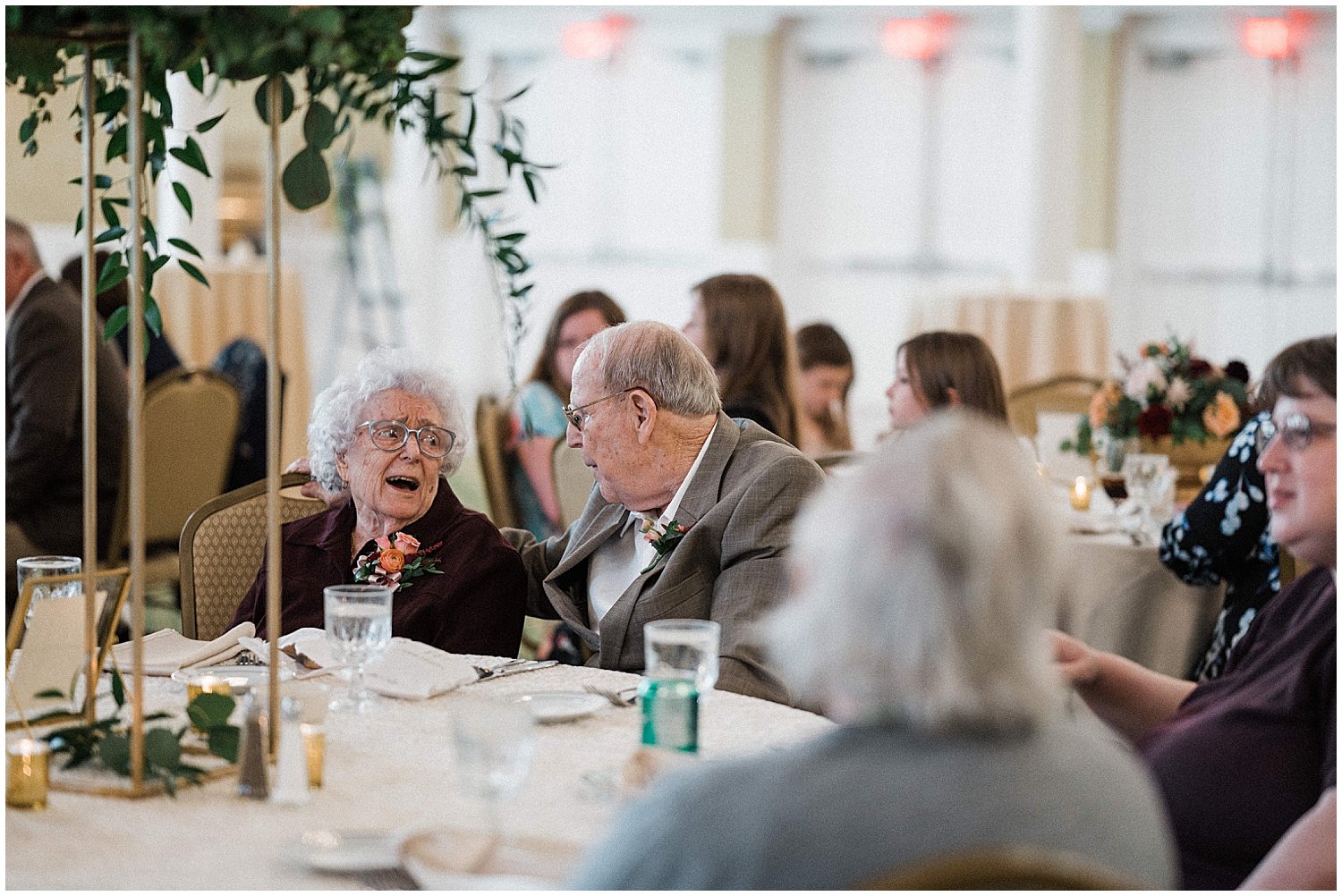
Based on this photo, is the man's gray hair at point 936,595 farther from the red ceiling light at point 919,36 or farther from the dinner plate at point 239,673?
the red ceiling light at point 919,36

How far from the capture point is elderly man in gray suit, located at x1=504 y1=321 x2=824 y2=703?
8.21 feet

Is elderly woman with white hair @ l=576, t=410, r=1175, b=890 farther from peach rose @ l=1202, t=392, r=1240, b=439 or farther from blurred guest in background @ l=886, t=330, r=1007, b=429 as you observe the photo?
peach rose @ l=1202, t=392, r=1240, b=439

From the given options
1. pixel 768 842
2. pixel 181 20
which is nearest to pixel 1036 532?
pixel 768 842

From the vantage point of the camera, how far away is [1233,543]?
3082mm

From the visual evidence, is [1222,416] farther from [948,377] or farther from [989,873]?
[989,873]

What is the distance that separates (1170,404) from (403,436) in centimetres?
233

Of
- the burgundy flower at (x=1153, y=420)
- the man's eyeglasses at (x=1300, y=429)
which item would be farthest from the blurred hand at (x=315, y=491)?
the burgundy flower at (x=1153, y=420)

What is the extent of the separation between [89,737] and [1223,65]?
377 inches

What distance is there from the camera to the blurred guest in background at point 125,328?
15.7ft

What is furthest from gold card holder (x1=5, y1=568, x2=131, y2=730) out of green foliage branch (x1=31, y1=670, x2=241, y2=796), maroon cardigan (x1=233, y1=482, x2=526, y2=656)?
maroon cardigan (x1=233, y1=482, x2=526, y2=656)

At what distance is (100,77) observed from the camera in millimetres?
1934

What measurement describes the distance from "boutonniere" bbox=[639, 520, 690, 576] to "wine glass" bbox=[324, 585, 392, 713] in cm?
65

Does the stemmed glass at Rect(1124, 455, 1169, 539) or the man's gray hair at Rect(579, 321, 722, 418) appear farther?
the stemmed glass at Rect(1124, 455, 1169, 539)

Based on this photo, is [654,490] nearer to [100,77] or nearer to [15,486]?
[100,77]
